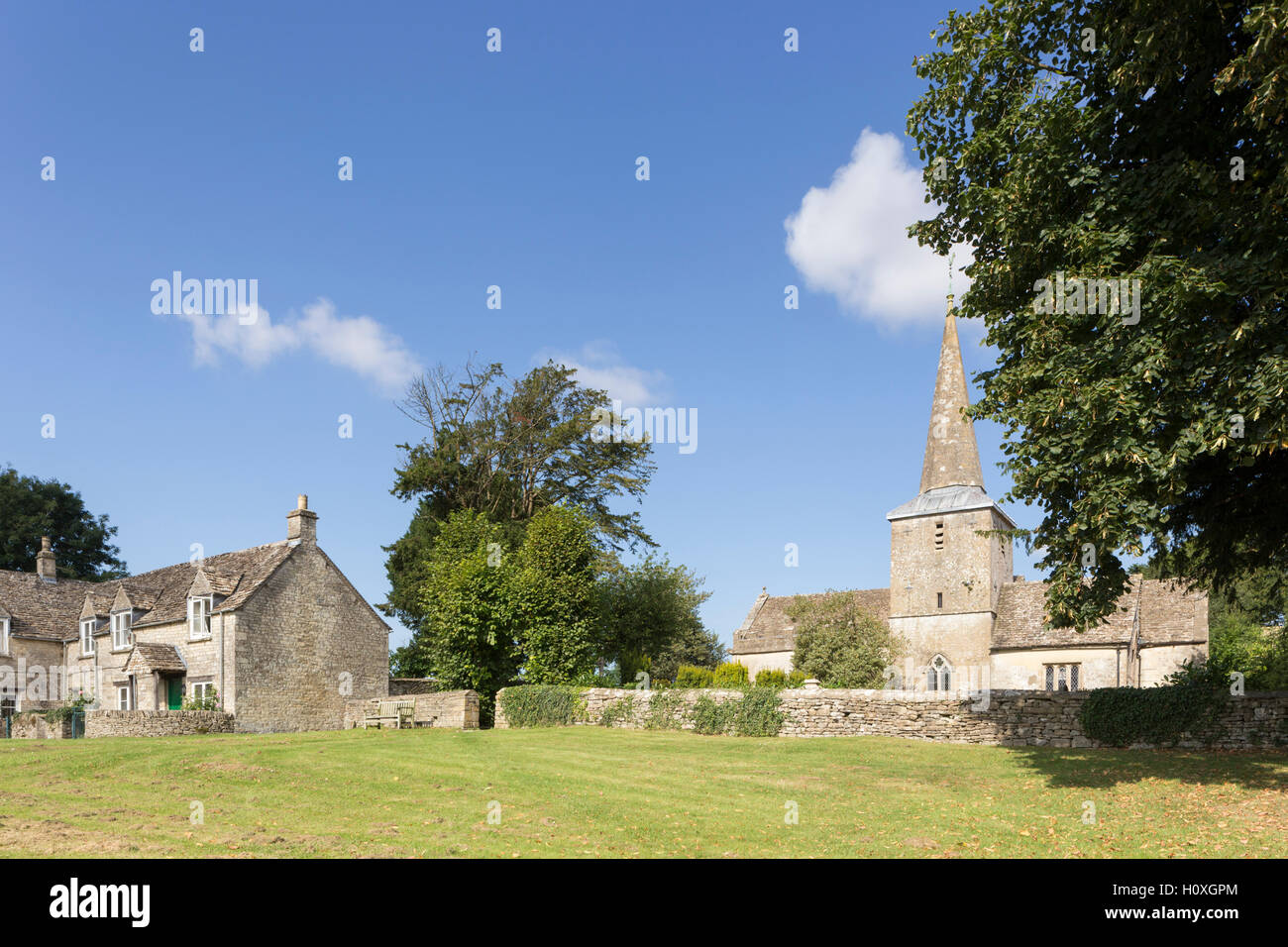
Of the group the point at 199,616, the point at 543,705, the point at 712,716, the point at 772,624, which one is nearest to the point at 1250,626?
the point at 772,624

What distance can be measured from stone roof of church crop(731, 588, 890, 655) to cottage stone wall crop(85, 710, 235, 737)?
122 ft

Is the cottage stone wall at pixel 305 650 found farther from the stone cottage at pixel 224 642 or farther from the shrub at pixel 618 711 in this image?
the shrub at pixel 618 711

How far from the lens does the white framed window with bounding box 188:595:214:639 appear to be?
35.0m

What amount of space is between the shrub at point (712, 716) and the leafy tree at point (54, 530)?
51.3m

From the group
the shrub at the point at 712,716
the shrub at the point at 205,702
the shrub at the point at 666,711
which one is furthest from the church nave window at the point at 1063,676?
the shrub at the point at 205,702

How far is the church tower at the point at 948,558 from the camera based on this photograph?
4909 cm

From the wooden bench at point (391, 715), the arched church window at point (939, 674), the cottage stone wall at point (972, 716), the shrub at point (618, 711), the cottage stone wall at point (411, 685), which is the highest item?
the cottage stone wall at point (972, 716)

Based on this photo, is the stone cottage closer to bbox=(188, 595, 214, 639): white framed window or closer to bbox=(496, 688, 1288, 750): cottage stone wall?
bbox=(188, 595, 214, 639): white framed window

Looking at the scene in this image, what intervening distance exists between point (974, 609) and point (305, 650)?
3546 cm
